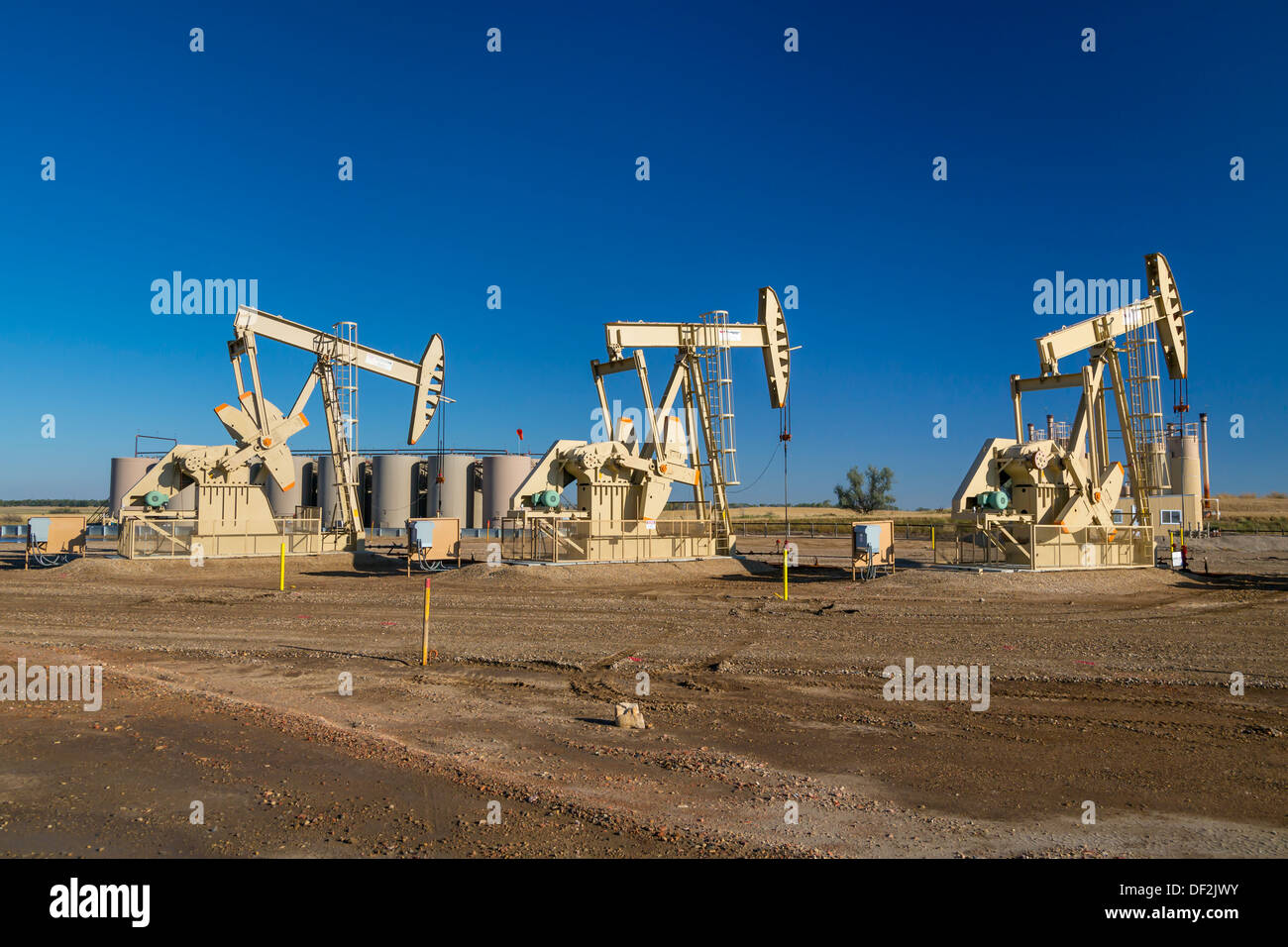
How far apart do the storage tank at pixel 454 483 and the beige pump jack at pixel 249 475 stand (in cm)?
1733

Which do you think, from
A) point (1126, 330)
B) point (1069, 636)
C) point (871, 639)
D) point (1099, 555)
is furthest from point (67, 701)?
point (1126, 330)

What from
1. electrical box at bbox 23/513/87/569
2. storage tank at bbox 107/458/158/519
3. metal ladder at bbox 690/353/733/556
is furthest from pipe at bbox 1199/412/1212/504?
storage tank at bbox 107/458/158/519

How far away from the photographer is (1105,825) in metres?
5.12

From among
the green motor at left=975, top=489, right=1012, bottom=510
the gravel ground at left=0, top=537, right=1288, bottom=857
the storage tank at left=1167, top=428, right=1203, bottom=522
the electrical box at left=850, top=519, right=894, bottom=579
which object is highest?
the storage tank at left=1167, top=428, right=1203, bottom=522

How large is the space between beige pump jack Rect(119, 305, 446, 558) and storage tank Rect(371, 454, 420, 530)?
17.6 m

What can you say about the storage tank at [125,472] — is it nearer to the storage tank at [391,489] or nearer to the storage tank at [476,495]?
the storage tank at [391,489]

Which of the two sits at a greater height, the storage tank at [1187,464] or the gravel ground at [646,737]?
the storage tank at [1187,464]

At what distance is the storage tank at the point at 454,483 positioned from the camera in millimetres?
45875

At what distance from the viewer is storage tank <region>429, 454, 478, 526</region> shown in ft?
151

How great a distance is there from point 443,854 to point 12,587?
810 inches

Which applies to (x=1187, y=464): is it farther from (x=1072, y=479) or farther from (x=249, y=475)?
(x=249, y=475)

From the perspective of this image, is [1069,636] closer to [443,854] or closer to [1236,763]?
[1236,763]

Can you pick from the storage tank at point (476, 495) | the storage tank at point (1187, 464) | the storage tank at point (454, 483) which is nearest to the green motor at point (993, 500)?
the storage tank at point (1187, 464)

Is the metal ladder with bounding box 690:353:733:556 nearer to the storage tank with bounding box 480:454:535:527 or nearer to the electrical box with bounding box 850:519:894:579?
the electrical box with bounding box 850:519:894:579
